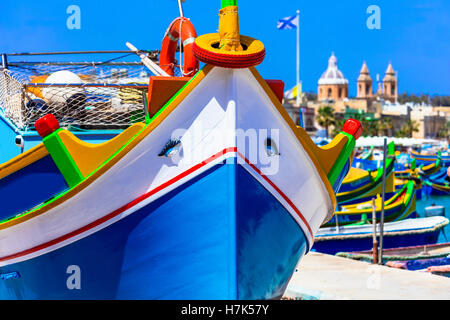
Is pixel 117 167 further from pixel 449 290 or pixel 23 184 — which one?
pixel 449 290

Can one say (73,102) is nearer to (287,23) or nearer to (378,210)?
(378,210)

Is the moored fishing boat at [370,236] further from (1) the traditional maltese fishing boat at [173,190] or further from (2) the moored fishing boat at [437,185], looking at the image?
(2) the moored fishing boat at [437,185]

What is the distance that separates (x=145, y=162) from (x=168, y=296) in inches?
60.8

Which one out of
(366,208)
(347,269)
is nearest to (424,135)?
(366,208)

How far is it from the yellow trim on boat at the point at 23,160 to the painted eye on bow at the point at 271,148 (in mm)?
2460

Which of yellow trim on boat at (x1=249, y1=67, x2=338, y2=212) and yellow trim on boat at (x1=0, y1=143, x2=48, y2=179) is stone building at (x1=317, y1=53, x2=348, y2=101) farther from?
yellow trim on boat at (x1=0, y1=143, x2=48, y2=179)

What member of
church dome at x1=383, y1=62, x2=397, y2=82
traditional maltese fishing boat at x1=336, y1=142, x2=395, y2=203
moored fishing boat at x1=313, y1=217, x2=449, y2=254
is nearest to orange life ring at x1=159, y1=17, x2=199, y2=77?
moored fishing boat at x1=313, y1=217, x2=449, y2=254

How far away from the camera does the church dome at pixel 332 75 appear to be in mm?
155875

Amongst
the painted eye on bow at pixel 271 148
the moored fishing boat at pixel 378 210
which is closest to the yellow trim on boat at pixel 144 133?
the painted eye on bow at pixel 271 148

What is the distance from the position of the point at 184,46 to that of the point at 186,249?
267 centimetres

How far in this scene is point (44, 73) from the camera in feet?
36.3

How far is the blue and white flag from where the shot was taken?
1635 inches

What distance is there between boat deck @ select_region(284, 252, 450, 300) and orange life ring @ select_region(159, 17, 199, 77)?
15.4 ft

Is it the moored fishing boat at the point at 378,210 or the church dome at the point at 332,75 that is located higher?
the church dome at the point at 332,75
